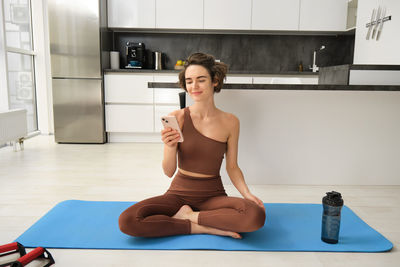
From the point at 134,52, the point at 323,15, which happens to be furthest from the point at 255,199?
the point at 323,15

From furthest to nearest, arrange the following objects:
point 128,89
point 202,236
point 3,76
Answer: point 128,89 → point 3,76 → point 202,236

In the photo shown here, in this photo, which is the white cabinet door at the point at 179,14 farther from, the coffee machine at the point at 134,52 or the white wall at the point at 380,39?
the white wall at the point at 380,39

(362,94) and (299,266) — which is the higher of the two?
(362,94)

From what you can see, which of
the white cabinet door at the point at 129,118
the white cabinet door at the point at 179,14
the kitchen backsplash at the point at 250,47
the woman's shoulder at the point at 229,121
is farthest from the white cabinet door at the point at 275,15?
the woman's shoulder at the point at 229,121

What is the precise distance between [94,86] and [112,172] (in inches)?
66.6

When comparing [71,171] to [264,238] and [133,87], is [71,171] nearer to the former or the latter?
[133,87]

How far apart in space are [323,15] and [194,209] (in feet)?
12.1

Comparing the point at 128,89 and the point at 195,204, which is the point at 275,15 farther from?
the point at 195,204

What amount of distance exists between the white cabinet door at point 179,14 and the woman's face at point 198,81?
9.82 feet

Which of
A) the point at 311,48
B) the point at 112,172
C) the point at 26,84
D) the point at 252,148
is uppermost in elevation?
the point at 311,48

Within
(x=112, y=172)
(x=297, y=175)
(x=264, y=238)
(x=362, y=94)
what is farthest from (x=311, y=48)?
(x=264, y=238)

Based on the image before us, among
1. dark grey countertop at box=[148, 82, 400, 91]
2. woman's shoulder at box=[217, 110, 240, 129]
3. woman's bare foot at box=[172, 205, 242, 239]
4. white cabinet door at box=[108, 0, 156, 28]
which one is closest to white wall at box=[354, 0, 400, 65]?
dark grey countertop at box=[148, 82, 400, 91]

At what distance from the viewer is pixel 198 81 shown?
171 cm

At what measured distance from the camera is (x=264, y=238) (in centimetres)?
169
